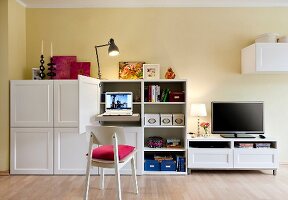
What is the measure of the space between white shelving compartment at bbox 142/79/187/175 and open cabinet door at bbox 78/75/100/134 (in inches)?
25.5

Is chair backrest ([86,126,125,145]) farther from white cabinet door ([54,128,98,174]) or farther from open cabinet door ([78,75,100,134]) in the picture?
white cabinet door ([54,128,98,174])

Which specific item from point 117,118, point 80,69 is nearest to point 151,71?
point 117,118

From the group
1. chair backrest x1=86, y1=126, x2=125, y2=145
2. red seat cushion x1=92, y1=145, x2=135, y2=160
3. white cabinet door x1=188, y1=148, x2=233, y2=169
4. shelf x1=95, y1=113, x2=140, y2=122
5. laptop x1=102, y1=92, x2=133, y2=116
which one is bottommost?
white cabinet door x1=188, y1=148, x2=233, y2=169

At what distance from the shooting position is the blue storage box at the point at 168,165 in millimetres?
3881

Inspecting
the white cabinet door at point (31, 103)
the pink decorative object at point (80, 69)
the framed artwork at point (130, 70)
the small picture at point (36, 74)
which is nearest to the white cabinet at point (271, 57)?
the framed artwork at point (130, 70)

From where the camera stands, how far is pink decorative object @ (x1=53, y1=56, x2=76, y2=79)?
13.8 ft

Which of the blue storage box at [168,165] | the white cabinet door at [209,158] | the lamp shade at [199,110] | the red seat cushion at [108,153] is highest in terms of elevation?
the lamp shade at [199,110]

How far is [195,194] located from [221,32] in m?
2.45

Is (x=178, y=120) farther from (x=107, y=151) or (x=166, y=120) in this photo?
(x=107, y=151)

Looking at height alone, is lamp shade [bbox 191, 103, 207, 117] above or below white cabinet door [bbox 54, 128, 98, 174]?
above

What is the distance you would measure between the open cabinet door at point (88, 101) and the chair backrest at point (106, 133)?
0.88 ft

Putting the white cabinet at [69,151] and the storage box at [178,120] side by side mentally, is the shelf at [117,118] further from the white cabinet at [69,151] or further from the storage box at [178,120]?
the storage box at [178,120]

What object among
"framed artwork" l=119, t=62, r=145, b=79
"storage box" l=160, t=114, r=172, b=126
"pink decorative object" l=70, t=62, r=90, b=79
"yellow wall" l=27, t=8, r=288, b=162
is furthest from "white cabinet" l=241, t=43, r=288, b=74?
"pink decorative object" l=70, t=62, r=90, b=79

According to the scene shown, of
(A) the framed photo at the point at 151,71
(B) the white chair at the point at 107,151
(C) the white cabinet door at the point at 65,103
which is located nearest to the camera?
(B) the white chair at the point at 107,151
